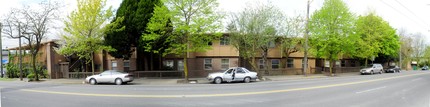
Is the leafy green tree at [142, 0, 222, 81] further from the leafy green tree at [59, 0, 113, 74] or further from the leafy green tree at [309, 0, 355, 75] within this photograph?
the leafy green tree at [309, 0, 355, 75]

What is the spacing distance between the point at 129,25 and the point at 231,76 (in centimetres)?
1054

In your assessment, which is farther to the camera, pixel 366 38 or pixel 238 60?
pixel 366 38

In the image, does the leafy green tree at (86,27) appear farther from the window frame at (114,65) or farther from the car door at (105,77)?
the window frame at (114,65)

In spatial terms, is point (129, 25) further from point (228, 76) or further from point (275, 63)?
point (275, 63)

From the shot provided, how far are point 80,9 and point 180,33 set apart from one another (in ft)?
29.8

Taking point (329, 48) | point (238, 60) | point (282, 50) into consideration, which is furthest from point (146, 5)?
point (329, 48)

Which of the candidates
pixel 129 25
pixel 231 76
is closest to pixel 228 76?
pixel 231 76

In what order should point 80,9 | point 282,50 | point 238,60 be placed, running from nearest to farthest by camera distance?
1. point 80,9
2. point 238,60
3. point 282,50

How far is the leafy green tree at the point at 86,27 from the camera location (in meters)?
24.5

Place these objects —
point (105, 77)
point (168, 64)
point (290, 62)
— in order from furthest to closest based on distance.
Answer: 1. point (290, 62)
2. point (168, 64)
3. point (105, 77)

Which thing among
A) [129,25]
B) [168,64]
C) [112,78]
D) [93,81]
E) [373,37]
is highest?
[129,25]

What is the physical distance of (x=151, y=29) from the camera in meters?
23.3

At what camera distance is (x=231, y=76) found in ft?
76.7

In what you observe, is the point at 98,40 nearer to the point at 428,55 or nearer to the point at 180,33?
the point at 180,33
